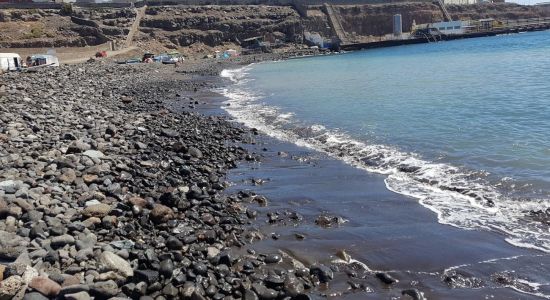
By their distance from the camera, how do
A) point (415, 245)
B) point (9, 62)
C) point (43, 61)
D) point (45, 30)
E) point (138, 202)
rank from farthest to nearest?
point (45, 30)
point (43, 61)
point (9, 62)
point (138, 202)
point (415, 245)

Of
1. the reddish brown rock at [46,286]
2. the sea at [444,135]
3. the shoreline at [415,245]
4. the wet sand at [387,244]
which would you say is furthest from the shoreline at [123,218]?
the sea at [444,135]

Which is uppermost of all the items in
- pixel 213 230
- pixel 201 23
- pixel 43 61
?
pixel 201 23

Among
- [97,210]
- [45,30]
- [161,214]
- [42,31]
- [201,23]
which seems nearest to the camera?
[97,210]

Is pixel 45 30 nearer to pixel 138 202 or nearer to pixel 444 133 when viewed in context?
pixel 444 133

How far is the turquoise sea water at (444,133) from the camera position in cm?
996

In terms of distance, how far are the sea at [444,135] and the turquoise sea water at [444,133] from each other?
0.03 metres

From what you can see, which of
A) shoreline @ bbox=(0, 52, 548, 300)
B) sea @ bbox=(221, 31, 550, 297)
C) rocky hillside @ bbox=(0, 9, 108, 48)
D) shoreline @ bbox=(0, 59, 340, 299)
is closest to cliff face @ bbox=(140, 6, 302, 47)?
rocky hillside @ bbox=(0, 9, 108, 48)

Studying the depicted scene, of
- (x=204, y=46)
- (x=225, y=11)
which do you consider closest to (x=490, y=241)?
(x=204, y=46)

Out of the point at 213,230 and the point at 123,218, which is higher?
the point at 123,218

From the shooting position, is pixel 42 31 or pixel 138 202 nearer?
pixel 138 202

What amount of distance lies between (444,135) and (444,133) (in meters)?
0.34

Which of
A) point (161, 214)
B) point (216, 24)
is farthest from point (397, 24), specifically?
point (161, 214)

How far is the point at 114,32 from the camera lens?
74.9 meters

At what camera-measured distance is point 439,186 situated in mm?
11250
